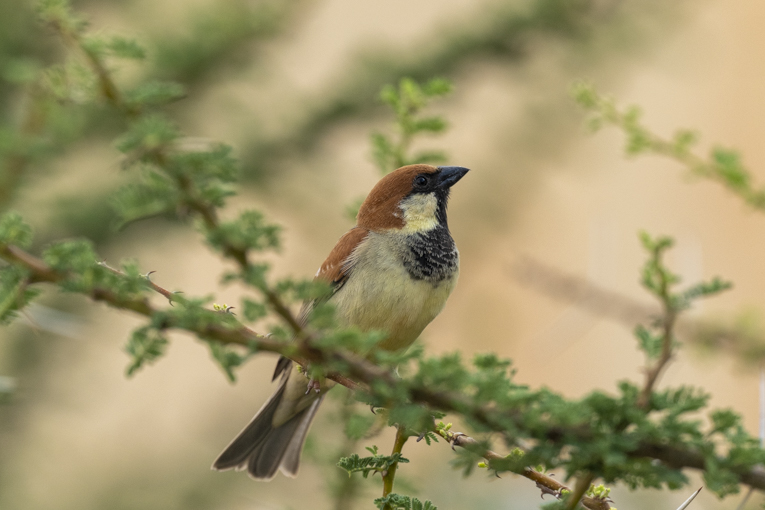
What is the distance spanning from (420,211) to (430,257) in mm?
357

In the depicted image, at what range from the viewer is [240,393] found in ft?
17.9

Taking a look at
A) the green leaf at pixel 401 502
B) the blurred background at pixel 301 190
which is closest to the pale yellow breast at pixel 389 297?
the blurred background at pixel 301 190

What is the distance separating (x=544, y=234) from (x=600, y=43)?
3092 millimetres

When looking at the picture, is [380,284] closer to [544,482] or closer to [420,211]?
[420,211]

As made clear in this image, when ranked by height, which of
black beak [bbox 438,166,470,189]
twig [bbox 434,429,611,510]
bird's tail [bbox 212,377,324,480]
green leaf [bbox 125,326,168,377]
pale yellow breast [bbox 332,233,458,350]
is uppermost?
black beak [bbox 438,166,470,189]

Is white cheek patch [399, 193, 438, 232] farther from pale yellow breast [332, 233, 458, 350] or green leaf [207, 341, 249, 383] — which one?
green leaf [207, 341, 249, 383]

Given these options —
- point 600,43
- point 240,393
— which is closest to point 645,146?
point 600,43

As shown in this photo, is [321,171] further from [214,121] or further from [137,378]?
[137,378]

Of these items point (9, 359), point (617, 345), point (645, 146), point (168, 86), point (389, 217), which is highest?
point (617, 345)

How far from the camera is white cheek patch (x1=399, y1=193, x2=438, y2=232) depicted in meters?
3.32

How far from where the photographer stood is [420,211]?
133 inches

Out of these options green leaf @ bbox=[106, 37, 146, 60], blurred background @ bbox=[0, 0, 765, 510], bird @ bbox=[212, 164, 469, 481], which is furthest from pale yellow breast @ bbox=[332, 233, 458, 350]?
green leaf @ bbox=[106, 37, 146, 60]

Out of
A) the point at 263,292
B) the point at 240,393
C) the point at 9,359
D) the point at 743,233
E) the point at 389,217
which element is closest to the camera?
the point at 263,292

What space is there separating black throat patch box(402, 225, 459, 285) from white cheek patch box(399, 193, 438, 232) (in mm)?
65
